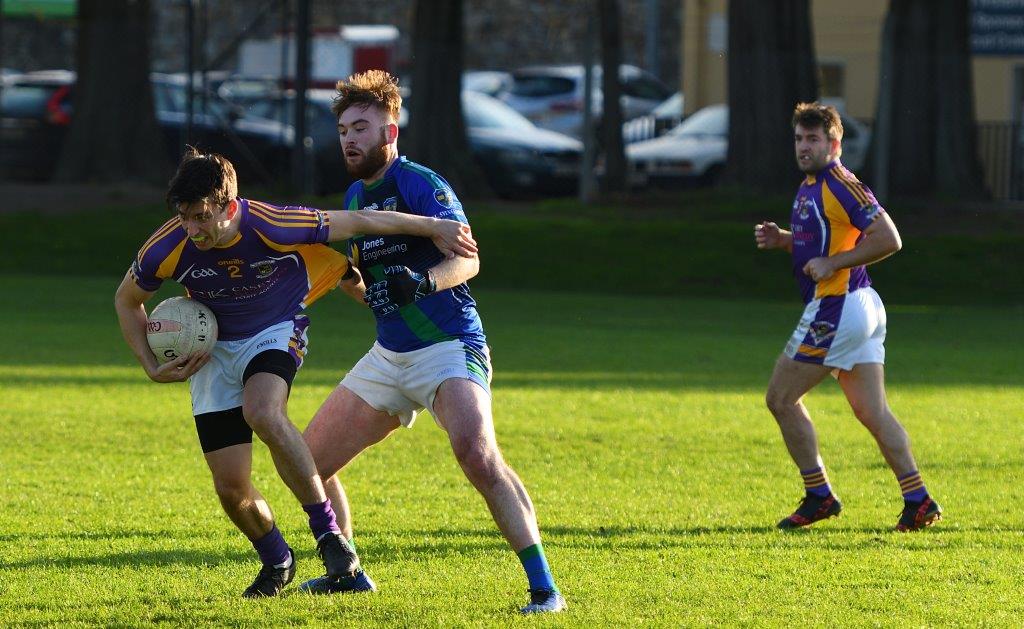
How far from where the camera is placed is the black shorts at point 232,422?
6145mm

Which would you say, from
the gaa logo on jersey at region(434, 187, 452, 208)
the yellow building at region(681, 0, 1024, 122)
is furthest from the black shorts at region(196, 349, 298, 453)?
the yellow building at region(681, 0, 1024, 122)

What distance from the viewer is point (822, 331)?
310 inches

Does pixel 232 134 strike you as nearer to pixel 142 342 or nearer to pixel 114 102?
pixel 114 102

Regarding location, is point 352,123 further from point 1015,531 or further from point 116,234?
point 116,234

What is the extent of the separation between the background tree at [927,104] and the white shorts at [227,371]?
16.8m

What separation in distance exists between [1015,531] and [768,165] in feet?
49.6

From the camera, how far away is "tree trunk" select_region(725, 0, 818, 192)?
885 inches

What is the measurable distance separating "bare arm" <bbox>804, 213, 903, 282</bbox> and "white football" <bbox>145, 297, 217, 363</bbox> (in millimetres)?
2983

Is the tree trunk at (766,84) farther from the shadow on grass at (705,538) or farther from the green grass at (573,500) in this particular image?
the shadow on grass at (705,538)

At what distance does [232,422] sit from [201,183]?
0.93 m

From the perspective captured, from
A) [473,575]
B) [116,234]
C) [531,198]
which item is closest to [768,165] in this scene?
[531,198]

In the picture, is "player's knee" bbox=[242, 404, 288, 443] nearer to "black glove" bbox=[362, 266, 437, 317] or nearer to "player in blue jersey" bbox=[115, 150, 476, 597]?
"player in blue jersey" bbox=[115, 150, 476, 597]

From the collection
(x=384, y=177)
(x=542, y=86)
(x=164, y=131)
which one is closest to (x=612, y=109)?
(x=164, y=131)

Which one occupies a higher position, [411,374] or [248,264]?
[248,264]
